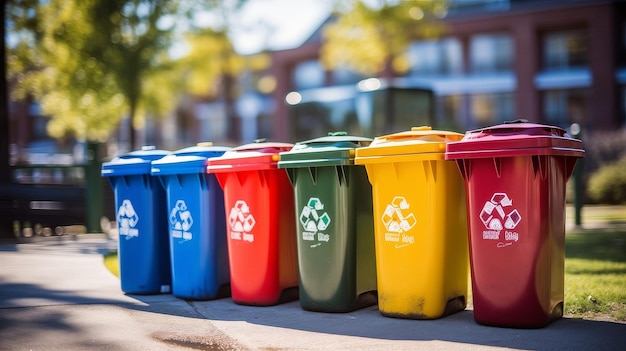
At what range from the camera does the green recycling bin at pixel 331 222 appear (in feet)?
19.1

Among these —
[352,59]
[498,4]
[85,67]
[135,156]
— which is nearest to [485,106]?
[498,4]

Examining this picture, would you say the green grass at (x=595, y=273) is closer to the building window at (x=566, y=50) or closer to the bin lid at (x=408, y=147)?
the bin lid at (x=408, y=147)

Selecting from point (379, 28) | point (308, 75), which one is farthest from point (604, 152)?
point (308, 75)

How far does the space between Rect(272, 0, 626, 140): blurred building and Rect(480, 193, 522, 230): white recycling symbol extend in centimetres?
2900

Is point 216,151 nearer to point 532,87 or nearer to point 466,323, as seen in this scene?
point 466,323

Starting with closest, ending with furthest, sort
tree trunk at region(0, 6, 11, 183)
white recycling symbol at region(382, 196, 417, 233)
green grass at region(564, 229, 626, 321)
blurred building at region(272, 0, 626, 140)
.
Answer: white recycling symbol at region(382, 196, 417, 233) < green grass at region(564, 229, 626, 321) < tree trunk at region(0, 6, 11, 183) < blurred building at region(272, 0, 626, 140)

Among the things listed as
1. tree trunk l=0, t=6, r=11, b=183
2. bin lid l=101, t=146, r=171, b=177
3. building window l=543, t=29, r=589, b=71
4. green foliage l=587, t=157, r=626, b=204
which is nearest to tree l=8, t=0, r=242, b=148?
tree trunk l=0, t=6, r=11, b=183

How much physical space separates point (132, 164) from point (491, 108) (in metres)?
33.2

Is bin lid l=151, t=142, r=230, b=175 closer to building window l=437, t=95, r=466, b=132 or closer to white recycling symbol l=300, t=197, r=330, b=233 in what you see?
white recycling symbol l=300, t=197, r=330, b=233

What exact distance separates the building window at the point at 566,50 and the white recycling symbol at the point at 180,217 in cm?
3262

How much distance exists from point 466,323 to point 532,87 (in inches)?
1266

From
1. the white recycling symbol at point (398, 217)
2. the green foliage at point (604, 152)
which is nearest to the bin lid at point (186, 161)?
the white recycling symbol at point (398, 217)

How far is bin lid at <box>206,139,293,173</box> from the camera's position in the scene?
6172 mm

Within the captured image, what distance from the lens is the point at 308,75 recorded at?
145ft
